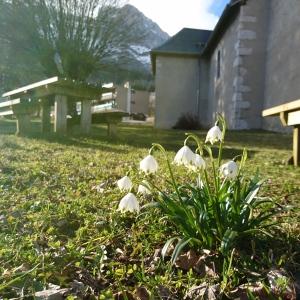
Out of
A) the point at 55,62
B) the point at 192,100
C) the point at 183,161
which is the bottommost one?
the point at 183,161

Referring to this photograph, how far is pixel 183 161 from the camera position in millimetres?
1854

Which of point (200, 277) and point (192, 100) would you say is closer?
point (200, 277)

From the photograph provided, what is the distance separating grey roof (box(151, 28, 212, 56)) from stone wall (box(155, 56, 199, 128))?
412mm

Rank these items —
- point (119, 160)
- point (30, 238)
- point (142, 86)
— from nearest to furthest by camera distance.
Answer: point (30, 238)
point (119, 160)
point (142, 86)

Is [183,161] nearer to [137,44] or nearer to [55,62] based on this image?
[55,62]

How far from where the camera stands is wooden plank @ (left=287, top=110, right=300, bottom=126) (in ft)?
15.5

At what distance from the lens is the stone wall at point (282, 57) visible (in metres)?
10.7

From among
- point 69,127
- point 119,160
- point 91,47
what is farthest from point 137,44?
point 119,160

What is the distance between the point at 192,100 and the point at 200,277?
18370 mm

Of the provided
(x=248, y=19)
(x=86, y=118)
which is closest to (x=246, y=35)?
(x=248, y=19)

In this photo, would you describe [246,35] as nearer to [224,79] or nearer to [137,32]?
[224,79]

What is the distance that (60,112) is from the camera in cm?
823

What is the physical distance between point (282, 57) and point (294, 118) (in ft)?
24.4

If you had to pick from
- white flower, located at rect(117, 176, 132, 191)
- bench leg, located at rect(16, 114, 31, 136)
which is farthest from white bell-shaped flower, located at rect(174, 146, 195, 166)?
bench leg, located at rect(16, 114, 31, 136)
